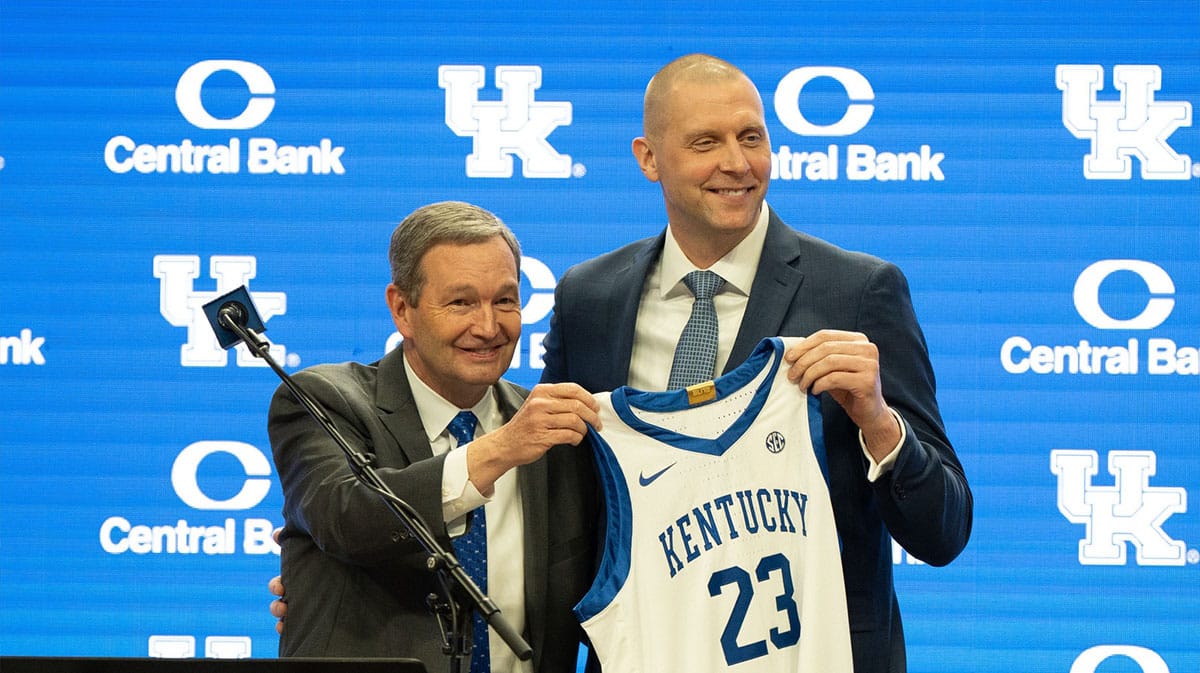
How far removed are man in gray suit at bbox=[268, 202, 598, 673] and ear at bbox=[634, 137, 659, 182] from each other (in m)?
0.47

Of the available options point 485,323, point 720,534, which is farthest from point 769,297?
point 485,323

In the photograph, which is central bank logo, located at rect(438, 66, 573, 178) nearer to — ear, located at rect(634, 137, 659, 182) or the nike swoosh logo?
ear, located at rect(634, 137, 659, 182)

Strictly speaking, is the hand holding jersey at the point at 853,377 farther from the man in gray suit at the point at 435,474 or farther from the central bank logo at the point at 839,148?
the central bank logo at the point at 839,148

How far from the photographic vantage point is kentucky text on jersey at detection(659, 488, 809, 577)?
8.00 ft

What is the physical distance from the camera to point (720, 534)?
2.45 metres

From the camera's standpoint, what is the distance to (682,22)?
157 inches

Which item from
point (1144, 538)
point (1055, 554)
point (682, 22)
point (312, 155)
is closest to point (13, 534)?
point (312, 155)

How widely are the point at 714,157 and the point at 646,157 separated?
0.27m

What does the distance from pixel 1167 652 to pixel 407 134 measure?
9.15ft

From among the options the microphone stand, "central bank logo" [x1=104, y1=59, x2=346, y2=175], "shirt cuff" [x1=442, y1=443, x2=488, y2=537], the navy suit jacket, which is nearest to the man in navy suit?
the navy suit jacket

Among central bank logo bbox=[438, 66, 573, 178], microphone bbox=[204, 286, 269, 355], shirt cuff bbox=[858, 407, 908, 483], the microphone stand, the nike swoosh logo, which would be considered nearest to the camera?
the microphone stand

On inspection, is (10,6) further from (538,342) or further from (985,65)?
(985,65)

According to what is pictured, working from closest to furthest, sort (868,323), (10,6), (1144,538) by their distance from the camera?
(868,323) → (1144,538) → (10,6)

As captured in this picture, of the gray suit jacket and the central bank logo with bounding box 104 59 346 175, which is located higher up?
the central bank logo with bounding box 104 59 346 175
